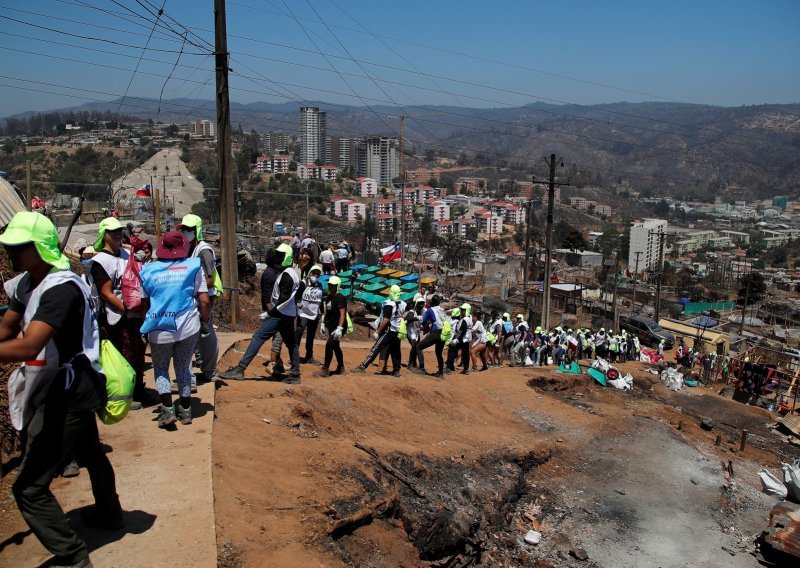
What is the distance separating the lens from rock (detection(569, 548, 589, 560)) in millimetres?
7254

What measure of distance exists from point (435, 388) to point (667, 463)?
13.9ft

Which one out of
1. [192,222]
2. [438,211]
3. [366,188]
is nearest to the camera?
[192,222]

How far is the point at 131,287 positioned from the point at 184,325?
2.19ft

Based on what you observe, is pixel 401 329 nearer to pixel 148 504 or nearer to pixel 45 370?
pixel 148 504

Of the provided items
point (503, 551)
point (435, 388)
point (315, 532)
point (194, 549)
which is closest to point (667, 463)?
point (435, 388)

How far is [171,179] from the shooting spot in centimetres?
6825

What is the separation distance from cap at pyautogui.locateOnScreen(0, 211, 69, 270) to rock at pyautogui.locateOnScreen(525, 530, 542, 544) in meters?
5.96

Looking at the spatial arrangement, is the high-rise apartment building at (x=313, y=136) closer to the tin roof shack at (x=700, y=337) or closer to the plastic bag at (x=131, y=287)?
the tin roof shack at (x=700, y=337)

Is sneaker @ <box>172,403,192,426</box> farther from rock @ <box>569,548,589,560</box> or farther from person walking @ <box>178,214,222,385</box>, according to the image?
rock @ <box>569,548,589,560</box>

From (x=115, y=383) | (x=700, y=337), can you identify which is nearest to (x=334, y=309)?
(x=115, y=383)

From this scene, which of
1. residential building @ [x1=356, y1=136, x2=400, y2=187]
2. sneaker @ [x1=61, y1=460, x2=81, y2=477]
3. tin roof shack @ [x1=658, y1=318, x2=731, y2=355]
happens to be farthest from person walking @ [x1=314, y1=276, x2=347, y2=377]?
residential building @ [x1=356, y1=136, x2=400, y2=187]

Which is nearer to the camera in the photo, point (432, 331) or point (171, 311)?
point (171, 311)

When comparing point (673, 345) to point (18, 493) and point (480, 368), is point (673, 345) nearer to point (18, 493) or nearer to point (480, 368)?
point (480, 368)

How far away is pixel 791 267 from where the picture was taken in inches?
4441
